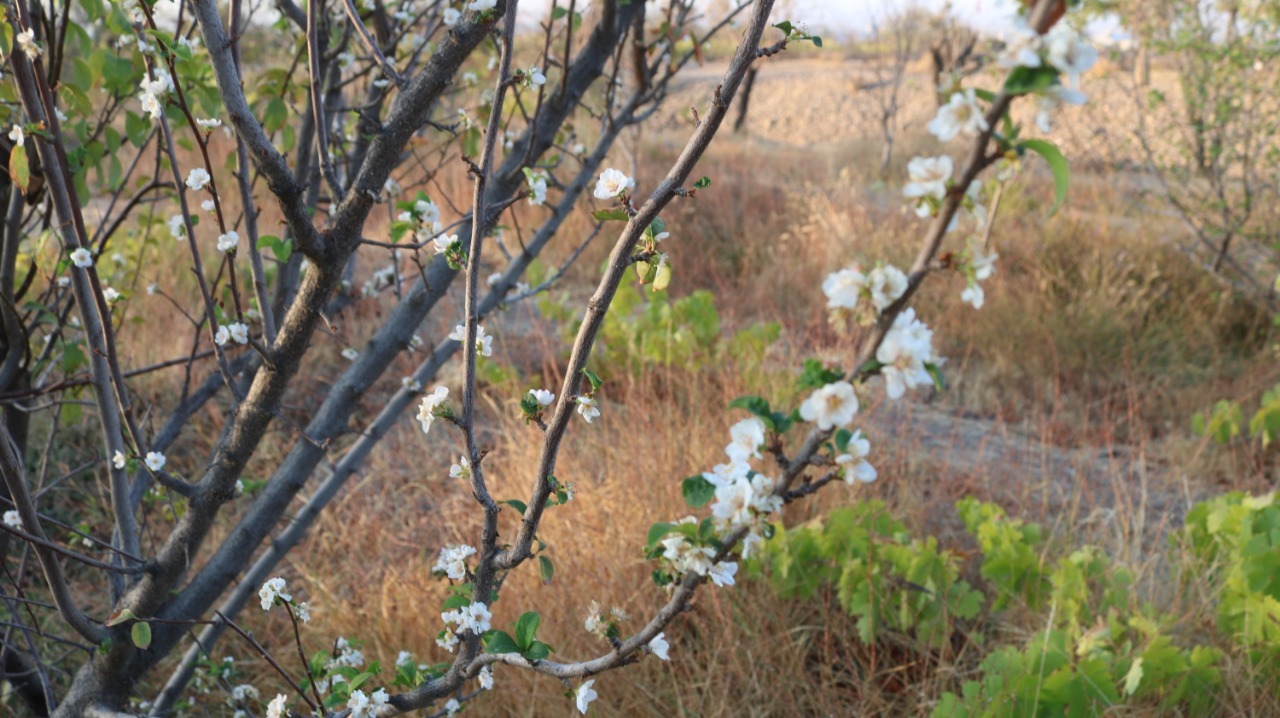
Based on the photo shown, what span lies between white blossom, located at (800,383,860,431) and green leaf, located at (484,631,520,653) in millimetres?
427

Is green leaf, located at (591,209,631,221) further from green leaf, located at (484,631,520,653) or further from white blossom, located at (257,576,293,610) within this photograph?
white blossom, located at (257,576,293,610)

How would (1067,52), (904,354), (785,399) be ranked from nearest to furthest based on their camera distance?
(1067,52) → (904,354) → (785,399)

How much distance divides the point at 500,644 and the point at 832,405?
45 cm

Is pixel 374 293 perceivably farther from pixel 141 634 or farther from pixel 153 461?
pixel 141 634

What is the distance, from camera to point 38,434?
3225 mm

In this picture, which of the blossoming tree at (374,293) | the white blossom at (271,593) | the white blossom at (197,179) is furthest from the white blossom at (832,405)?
the white blossom at (197,179)

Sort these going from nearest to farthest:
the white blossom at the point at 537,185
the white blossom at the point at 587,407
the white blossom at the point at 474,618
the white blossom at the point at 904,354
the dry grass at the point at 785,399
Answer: the white blossom at the point at 904,354
the white blossom at the point at 587,407
the white blossom at the point at 474,618
the white blossom at the point at 537,185
the dry grass at the point at 785,399

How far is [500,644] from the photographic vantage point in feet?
2.93

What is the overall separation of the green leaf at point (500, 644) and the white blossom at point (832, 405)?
0.43m

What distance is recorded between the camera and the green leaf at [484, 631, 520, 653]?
35.1 inches

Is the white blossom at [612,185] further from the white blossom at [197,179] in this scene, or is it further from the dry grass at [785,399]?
the white blossom at [197,179]

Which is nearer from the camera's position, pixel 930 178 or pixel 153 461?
pixel 930 178

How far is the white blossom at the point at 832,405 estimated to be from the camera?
2.15 feet

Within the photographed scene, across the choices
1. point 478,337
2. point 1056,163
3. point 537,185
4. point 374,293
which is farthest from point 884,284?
point 374,293
